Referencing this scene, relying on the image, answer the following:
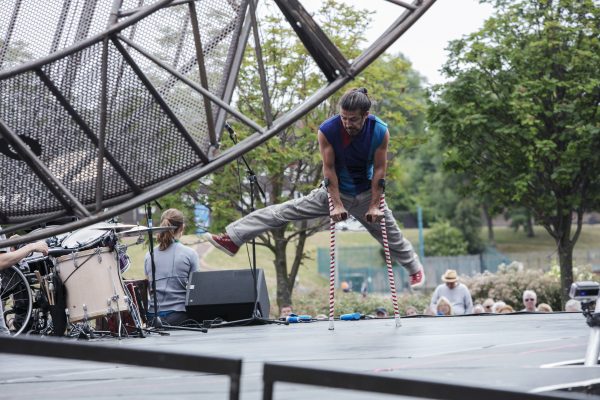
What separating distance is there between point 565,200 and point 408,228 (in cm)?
7364

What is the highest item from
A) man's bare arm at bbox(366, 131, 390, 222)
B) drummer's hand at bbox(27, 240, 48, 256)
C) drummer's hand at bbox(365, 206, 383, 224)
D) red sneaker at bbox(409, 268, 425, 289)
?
man's bare arm at bbox(366, 131, 390, 222)

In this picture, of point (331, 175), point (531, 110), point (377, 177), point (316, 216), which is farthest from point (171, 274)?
point (531, 110)

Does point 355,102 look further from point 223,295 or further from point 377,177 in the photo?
point 223,295

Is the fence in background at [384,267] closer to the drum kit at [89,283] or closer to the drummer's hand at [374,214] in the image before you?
the drum kit at [89,283]

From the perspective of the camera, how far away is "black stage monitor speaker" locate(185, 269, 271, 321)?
10484 millimetres

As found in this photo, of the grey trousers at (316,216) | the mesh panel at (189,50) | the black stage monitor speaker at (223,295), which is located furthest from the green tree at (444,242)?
the mesh panel at (189,50)

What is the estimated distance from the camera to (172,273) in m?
10.5

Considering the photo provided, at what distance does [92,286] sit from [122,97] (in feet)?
12.9

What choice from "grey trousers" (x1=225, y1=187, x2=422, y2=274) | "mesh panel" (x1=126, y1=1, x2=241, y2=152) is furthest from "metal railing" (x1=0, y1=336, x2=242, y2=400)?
"grey trousers" (x1=225, y1=187, x2=422, y2=274)

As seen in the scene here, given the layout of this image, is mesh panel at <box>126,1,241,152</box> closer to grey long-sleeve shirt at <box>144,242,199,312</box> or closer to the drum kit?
the drum kit

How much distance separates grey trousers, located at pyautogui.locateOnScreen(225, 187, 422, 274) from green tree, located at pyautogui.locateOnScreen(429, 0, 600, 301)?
12691 mm

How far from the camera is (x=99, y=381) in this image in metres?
4.51

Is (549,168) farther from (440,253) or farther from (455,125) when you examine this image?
(440,253)

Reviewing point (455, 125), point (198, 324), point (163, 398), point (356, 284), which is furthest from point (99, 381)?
point (356, 284)
